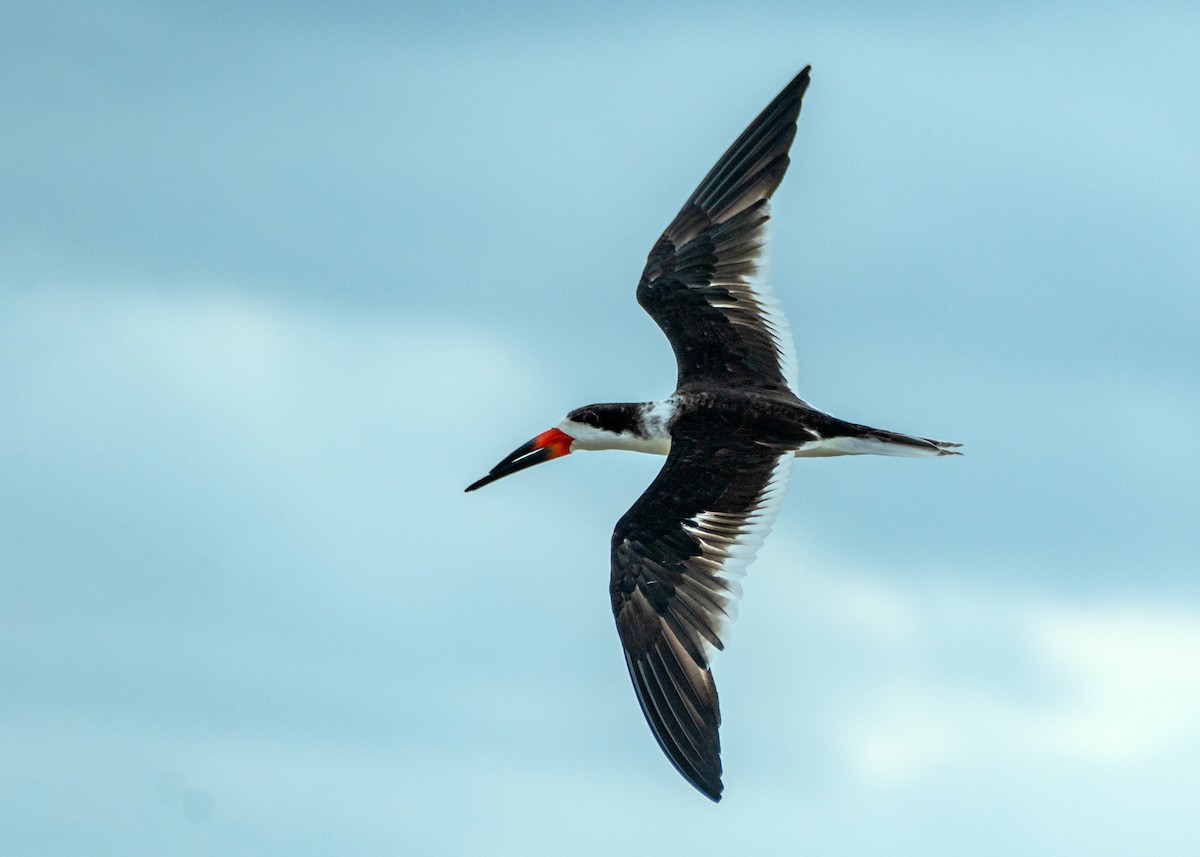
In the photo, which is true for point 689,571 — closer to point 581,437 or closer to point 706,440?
point 706,440

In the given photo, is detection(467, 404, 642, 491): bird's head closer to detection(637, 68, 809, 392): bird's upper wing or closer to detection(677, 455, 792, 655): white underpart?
detection(637, 68, 809, 392): bird's upper wing

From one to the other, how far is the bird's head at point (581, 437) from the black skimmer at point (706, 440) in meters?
0.02

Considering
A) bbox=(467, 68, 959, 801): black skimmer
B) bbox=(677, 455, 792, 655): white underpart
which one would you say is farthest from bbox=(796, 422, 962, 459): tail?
bbox=(677, 455, 792, 655): white underpart

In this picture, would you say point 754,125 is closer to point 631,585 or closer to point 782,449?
point 782,449

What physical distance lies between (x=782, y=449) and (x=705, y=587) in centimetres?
176

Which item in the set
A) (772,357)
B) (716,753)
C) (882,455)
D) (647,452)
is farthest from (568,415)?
(716,753)

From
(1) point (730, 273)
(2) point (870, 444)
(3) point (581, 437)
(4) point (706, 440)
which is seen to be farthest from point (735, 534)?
(1) point (730, 273)

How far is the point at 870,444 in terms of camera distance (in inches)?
632

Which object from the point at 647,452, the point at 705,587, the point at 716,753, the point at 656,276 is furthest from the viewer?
the point at 656,276

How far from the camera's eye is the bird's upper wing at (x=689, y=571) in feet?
45.6

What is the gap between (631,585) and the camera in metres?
15.1

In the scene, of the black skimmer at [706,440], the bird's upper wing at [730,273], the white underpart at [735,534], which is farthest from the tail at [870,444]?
the bird's upper wing at [730,273]

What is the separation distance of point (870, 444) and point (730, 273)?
2.97 meters

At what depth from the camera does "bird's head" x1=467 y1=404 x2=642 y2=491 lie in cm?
1712
